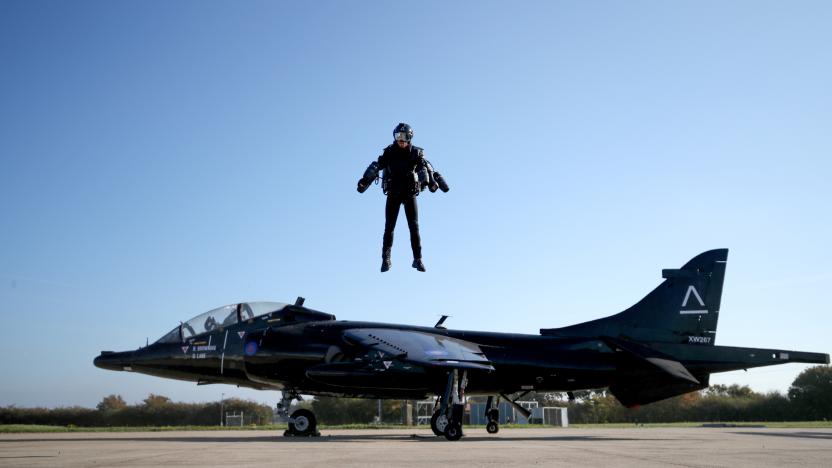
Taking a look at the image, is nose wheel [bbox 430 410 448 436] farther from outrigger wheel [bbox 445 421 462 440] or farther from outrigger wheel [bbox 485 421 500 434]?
outrigger wheel [bbox 485 421 500 434]

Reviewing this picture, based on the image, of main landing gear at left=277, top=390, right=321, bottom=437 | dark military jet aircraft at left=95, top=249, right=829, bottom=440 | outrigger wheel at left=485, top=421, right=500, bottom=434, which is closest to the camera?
dark military jet aircraft at left=95, top=249, right=829, bottom=440

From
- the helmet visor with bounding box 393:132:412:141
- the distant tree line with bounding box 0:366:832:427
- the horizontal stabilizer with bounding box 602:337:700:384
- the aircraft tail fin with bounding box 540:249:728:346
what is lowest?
the distant tree line with bounding box 0:366:832:427

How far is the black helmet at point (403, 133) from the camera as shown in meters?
11.1

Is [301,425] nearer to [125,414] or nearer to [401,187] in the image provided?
[401,187]

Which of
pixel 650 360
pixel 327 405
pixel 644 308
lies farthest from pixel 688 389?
pixel 327 405

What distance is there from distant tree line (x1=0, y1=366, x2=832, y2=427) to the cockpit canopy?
1299 centimetres

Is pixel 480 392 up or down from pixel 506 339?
down

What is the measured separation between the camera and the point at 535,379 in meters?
19.6

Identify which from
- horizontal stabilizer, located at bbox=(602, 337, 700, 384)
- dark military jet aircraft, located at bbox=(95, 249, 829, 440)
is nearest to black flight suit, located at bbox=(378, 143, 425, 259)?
dark military jet aircraft, located at bbox=(95, 249, 829, 440)

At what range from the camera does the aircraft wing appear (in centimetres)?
1588

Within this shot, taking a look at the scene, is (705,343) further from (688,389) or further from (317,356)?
(317,356)

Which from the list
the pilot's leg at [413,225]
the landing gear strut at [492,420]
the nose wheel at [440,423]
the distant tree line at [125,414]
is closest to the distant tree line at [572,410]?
the distant tree line at [125,414]

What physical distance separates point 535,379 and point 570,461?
A: 33.3 feet

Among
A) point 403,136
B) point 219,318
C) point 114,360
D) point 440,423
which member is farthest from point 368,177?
point 114,360
